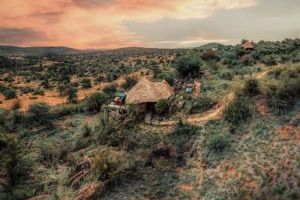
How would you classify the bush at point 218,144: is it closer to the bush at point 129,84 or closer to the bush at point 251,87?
the bush at point 251,87

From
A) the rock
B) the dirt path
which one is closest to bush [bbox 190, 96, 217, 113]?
the dirt path

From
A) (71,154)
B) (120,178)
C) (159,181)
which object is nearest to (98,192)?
(120,178)

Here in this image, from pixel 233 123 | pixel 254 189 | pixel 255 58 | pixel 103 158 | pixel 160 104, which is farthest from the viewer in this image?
pixel 255 58

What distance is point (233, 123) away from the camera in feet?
78.2

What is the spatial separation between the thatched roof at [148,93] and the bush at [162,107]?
811 mm

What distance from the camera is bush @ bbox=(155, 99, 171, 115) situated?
2786cm

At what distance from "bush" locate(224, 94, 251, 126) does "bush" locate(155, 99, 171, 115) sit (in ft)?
17.5

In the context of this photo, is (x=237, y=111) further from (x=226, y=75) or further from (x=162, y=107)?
(x=226, y=75)

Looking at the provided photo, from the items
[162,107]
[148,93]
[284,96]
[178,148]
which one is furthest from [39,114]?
[284,96]

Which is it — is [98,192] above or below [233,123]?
below

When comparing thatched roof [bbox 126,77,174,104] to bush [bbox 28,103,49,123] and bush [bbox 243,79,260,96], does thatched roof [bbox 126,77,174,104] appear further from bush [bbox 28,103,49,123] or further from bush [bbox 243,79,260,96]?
→ bush [bbox 28,103,49,123]

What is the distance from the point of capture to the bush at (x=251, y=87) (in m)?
25.5

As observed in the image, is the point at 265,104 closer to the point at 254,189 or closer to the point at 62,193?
the point at 254,189

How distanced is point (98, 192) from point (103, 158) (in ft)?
7.90
